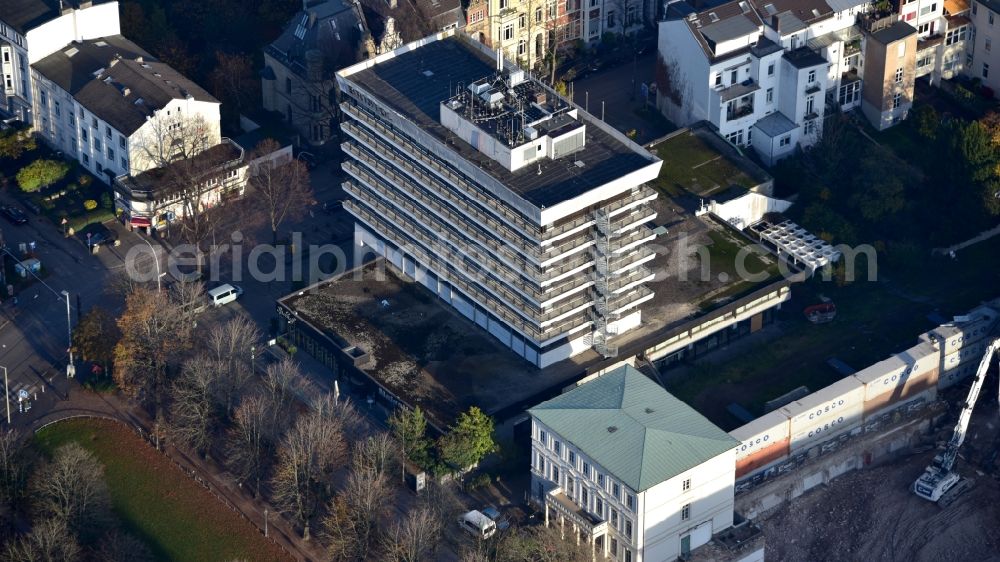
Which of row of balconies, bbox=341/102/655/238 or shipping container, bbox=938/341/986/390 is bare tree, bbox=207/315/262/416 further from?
shipping container, bbox=938/341/986/390

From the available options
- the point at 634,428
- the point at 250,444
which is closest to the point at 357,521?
the point at 250,444

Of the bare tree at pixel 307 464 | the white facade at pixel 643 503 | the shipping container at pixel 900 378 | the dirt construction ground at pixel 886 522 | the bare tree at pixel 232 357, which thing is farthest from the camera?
the bare tree at pixel 232 357

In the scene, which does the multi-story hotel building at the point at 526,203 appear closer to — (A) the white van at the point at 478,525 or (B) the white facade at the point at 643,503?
(B) the white facade at the point at 643,503

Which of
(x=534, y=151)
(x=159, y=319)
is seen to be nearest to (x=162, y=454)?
(x=159, y=319)

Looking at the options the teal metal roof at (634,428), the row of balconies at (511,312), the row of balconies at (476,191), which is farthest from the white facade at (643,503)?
the row of balconies at (476,191)

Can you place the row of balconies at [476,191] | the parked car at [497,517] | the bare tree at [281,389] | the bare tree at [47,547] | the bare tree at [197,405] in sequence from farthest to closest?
the bare tree at [281,389] < the bare tree at [197,405] < the row of balconies at [476,191] < the parked car at [497,517] < the bare tree at [47,547]

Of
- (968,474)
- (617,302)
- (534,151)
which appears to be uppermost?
(534,151)

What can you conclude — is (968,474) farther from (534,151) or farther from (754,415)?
(534,151)
